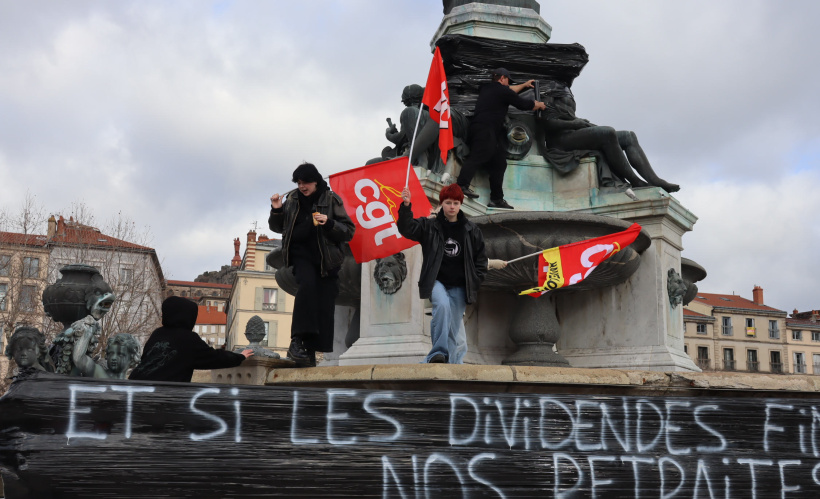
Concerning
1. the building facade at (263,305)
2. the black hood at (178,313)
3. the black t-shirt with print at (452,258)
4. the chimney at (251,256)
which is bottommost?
the black hood at (178,313)

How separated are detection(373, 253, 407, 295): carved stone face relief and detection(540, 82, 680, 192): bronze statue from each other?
2812mm

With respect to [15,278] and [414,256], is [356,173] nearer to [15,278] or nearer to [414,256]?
[414,256]

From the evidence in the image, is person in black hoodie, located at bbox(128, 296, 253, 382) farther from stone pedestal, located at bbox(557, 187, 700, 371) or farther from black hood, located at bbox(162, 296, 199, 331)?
stone pedestal, located at bbox(557, 187, 700, 371)

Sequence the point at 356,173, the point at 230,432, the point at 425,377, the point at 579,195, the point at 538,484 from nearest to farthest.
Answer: the point at 230,432
the point at 538,484
the point at 425,377
the point at 356,173
the point at 579,195

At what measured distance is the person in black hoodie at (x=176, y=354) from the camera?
4.97 metres

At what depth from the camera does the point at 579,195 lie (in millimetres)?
10406

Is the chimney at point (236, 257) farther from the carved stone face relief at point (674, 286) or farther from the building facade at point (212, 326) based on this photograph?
the carved stone face relief at point (674, 286)

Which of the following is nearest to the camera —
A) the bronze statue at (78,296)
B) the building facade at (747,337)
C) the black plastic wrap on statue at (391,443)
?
the black plastic wrap on statue at (391,443)

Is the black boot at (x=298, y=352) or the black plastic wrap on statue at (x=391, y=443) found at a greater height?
the black boot at (x=298, y=352)

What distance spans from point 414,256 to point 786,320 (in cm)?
9199

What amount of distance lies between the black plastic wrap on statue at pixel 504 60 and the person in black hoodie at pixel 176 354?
6.39 meters

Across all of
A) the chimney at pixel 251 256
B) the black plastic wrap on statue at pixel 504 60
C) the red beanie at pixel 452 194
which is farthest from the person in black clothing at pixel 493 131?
the chimney at pixel 251 256

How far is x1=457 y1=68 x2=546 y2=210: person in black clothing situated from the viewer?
9359mm

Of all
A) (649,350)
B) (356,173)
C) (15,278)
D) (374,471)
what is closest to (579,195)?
(649,350)
